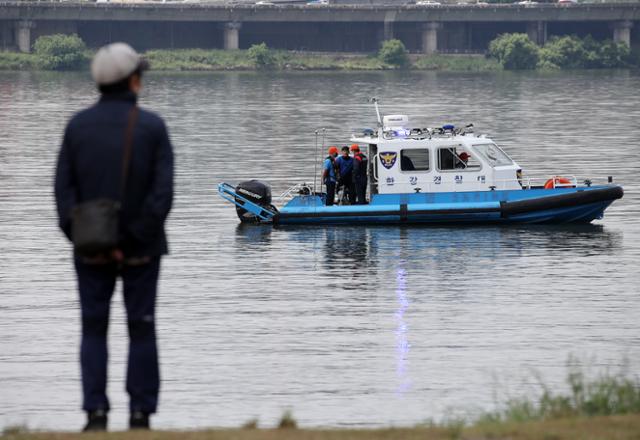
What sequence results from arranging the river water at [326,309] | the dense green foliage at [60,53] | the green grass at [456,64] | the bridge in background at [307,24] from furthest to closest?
the green grass at [456,64]
the bridge in background at [307,24]
the dense green foliage at [60,53]
the river water at [326,309]

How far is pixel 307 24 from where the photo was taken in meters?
162

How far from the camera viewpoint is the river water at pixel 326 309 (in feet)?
59.7

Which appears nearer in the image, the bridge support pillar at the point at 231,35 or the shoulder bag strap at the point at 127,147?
the shoulder bag strap at the point at 127,147

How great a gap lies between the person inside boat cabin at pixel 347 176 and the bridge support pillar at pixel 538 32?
129331 millimetres

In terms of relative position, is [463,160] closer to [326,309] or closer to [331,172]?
[331,172]

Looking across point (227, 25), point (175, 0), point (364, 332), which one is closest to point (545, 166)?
point (364, 332)

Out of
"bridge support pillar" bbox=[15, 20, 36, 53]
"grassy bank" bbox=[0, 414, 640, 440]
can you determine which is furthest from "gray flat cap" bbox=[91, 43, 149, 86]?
"bridge support pillar" bbox=[15, 20, 36, 53]

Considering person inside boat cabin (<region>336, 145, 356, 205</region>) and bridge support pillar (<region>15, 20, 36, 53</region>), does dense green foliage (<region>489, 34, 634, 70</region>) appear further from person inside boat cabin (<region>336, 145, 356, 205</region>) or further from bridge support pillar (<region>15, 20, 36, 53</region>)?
person inside boat cabin (<region>336, 145, 356, 205</region>)

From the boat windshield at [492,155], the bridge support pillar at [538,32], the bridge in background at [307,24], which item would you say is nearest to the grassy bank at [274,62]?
the bridge in background at [307,24]

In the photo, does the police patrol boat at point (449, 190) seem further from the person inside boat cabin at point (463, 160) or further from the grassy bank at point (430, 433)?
the grassy bank at point (430, 433)

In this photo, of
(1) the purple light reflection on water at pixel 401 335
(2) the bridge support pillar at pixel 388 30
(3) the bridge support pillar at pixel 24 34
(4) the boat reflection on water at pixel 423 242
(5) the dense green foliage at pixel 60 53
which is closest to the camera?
(1) the purple light reflection on water at pixel 401 335

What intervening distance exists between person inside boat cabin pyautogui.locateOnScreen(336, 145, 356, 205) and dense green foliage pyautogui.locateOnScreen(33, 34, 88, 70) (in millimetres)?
115727

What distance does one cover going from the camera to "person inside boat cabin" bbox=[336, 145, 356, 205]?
35.4 m

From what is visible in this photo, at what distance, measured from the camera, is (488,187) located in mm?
35562
